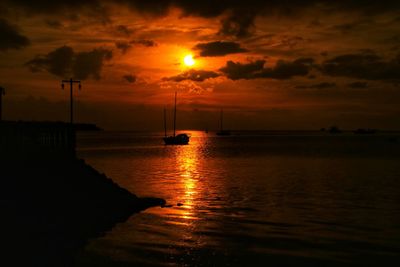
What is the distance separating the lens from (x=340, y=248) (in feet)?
60.6

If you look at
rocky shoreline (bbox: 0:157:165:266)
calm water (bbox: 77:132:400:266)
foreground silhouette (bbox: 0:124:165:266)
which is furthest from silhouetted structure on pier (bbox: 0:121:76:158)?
calm water (bbox: 77:132:400:266)

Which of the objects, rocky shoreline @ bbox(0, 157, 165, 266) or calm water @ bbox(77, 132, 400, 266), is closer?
calm water @ bbox(77, 132, 400, 266)

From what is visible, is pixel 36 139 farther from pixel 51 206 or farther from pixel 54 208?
pixel 54 208

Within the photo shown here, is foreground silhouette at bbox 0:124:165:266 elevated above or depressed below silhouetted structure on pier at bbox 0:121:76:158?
below

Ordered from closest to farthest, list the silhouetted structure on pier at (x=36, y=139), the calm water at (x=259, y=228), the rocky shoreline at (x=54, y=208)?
1. the calm water at (x=259, y=228)
2. the rocky shoreline at (x=54, y=208)
3. the silhouetted structure on pier at (x=36, y=139)

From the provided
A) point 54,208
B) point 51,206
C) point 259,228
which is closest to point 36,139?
point 51,206

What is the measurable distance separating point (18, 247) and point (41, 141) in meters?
9.04

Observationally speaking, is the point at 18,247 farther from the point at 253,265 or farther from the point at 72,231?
the point at 253,265

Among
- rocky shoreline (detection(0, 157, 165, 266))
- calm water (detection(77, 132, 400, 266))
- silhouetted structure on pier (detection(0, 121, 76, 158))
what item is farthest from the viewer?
silhouetted structure on pier (detection(0, 121, 76, 158))

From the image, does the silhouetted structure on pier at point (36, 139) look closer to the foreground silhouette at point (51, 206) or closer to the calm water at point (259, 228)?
the foreground silhouette at point (51, 206)

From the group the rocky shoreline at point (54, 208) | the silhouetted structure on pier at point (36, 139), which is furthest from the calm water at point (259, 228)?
the silhouetted structure on pier at point (36, 139)

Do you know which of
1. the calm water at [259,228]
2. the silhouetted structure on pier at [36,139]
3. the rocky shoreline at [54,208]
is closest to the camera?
the calm water at [259,228]

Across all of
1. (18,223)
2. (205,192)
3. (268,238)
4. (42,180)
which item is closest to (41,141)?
(42,180)

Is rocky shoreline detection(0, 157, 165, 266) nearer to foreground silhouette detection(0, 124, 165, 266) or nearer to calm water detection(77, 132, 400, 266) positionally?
foreground silhouette detection(0, 124, 165, 266)
